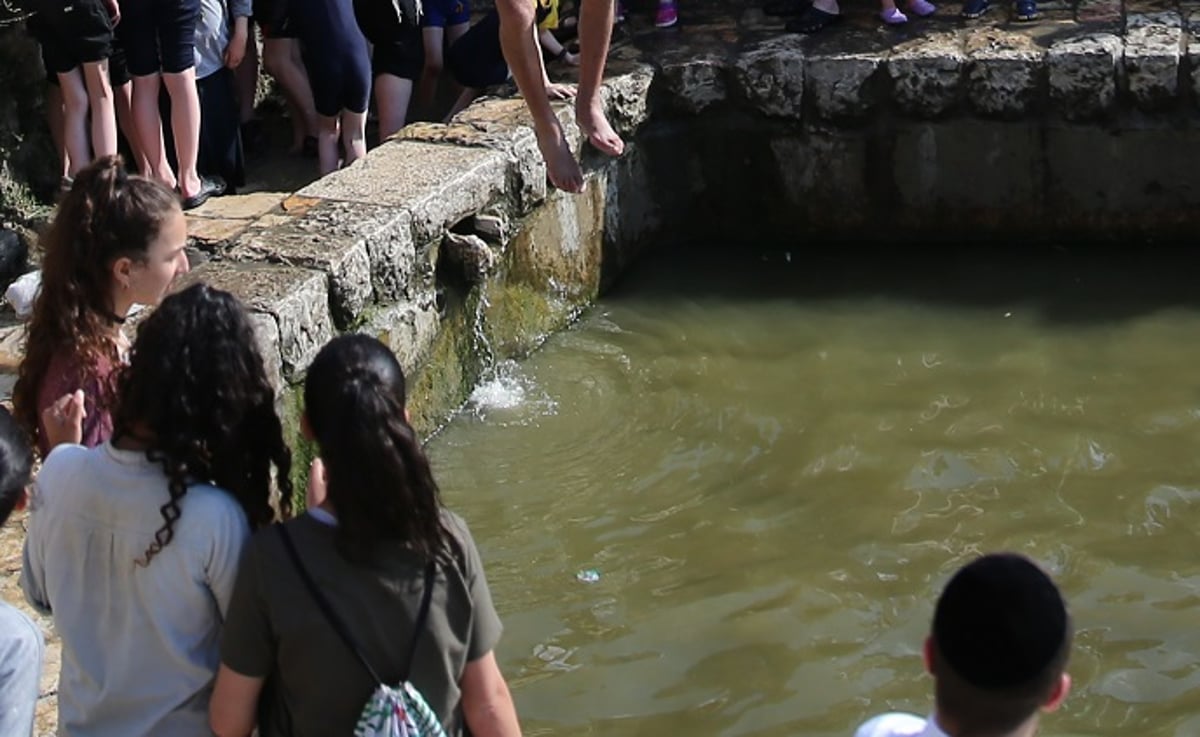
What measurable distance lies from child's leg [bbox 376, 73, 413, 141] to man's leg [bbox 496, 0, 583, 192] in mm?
1705

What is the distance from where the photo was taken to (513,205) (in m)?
6.14

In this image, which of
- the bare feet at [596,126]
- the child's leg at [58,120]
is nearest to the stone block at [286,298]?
the bare feet at [596,126]

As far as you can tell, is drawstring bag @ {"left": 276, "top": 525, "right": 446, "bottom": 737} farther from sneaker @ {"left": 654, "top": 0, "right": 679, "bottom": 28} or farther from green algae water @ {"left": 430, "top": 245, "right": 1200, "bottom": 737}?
sneaker @ {"left": 654, "top": 0, "right": 679, "bottom": 28}

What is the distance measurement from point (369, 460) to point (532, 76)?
9.03 ft

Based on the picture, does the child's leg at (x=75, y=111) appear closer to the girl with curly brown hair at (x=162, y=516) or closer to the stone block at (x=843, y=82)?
the stone block at (x=843, y=82)

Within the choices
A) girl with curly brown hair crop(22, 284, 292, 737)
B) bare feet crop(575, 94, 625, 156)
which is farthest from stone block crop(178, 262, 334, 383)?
girl with curly brown hair crop(22, 284, 292, 737)

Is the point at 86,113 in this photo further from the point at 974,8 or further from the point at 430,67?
the point at 974,8

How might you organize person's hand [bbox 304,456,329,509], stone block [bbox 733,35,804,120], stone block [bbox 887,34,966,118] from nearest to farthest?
1. person's hand [bbox 304,456,329,509]
2. stone block [bbox 887,34,966,118]
3. stone block [bbox 733,35,804,120]

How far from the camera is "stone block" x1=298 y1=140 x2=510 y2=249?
5574 millimetres

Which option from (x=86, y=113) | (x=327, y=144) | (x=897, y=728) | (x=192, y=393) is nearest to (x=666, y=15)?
(x=327, y=144)

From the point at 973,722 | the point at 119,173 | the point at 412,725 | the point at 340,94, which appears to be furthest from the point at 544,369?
the point at 973,722

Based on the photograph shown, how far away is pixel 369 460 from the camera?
2.63 meters

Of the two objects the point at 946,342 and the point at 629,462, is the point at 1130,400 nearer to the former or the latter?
the point at 946,342

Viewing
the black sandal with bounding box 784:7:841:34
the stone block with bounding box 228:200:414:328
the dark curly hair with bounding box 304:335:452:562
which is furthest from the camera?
the black sandal with bounding box 784:7:841:34
